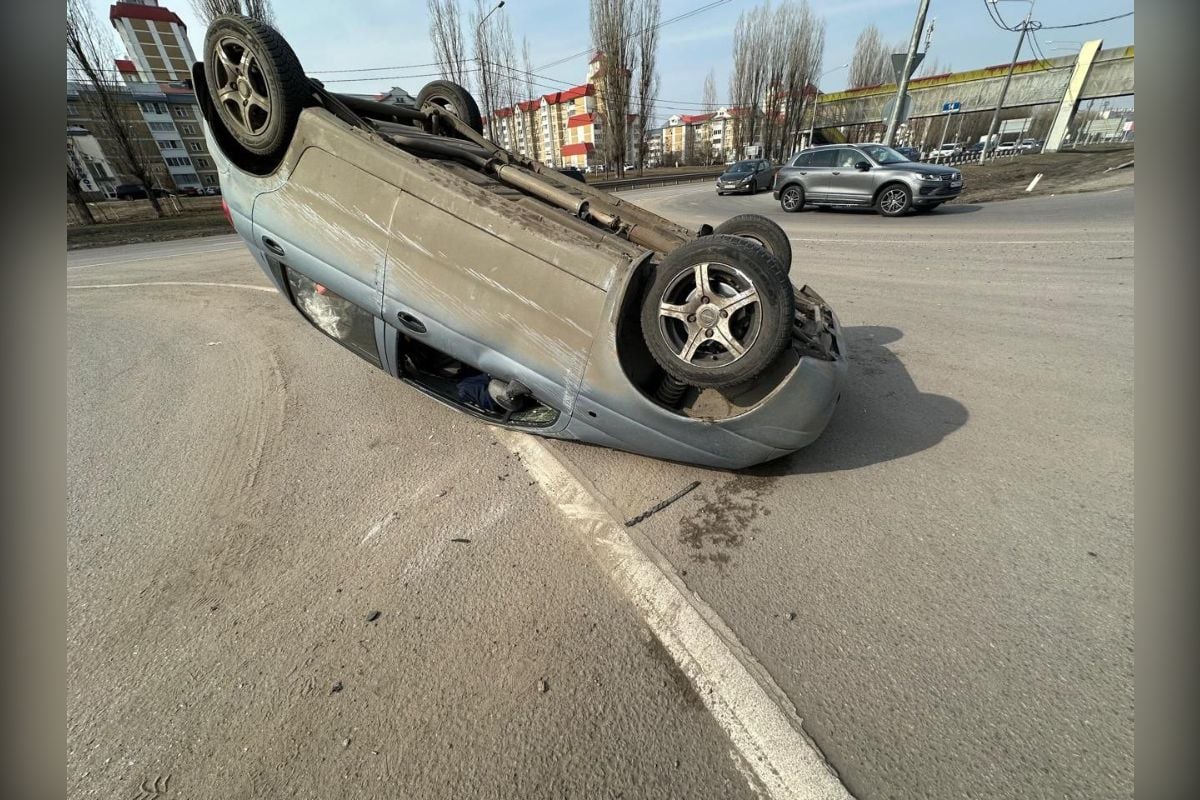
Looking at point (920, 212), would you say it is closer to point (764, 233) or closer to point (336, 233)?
point (764, 233)

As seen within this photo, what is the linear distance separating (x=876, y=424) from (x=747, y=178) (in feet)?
61.3

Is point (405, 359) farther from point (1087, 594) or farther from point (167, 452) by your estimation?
point (1087, 594)

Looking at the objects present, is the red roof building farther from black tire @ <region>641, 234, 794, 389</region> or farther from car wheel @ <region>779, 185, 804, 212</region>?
black tire @ <region>641, 234, 794, 389</region>

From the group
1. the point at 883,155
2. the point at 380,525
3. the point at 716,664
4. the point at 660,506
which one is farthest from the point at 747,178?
the point at 716,664

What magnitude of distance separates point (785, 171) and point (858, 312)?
9.76 m

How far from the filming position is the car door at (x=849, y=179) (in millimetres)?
10992

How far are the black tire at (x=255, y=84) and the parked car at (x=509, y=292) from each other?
0.03 ft

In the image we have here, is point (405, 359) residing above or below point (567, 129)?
below

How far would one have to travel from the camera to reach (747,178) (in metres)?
18.7

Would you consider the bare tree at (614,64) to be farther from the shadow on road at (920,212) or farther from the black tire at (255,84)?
the black tire at (255,84)

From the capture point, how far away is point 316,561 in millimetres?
2102

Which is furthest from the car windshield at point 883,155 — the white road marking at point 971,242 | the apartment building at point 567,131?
the apartment building at point 567,131

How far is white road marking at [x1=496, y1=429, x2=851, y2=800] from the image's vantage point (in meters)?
1.32
